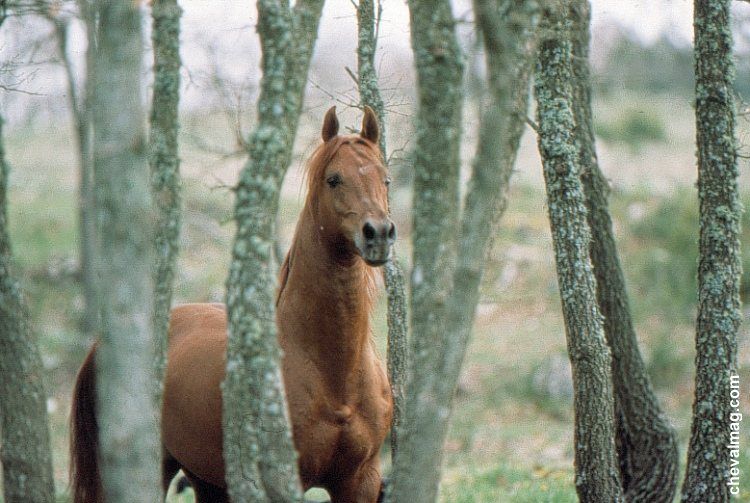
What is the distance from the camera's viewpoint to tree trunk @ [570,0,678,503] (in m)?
5.82

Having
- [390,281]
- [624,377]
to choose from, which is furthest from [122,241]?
[624,377]

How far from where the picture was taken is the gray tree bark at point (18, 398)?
3516 millimetres

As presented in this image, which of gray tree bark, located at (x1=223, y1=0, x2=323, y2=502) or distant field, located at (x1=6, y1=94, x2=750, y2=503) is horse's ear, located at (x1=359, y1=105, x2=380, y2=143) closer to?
gray tree bark, located at (x1=223, y1=0, x2=323, y2=502)

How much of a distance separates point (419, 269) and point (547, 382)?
360 inches

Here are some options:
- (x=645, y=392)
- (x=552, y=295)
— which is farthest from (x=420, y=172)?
(x=552, y=295)

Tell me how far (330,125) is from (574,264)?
1593 mm

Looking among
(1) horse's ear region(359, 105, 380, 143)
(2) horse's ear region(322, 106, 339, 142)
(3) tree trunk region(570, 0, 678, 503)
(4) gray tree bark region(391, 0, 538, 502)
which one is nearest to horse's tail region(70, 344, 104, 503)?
(2) horse's ear region(322, 106, 339, 142)

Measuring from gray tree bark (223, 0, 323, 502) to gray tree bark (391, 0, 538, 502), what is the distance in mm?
505

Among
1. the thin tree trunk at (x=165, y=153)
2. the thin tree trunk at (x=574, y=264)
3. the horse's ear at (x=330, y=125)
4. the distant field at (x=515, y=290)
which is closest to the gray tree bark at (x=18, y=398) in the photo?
the thin tree trunk at (x=165, y=153)

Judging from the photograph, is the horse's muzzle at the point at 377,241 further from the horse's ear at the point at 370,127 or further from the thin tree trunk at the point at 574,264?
the thin tree trunk at the point at 574,264

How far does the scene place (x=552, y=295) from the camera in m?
14.9

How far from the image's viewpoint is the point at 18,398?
11.6 ft

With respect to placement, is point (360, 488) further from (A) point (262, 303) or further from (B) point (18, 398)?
(B) point (18, 398)

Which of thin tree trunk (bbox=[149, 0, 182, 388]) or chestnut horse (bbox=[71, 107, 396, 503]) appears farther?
chestnut horse (bbox=[71, 107, 396, 503])
